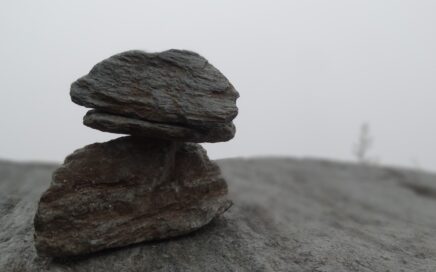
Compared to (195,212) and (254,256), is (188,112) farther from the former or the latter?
(254,256)

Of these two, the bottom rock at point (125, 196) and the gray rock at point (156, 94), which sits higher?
the gray rock at point (156, 94)

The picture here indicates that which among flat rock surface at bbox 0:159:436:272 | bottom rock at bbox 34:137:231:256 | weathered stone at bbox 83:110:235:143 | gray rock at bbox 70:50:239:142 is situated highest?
gray rock at bbox 70:50:239:142

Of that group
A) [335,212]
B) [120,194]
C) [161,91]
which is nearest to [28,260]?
[120,194]

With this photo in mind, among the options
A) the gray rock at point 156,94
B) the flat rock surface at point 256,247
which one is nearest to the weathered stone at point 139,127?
the gray rock at point 156,94

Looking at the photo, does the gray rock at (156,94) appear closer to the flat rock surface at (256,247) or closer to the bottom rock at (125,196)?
the bottom rock at (125,196)

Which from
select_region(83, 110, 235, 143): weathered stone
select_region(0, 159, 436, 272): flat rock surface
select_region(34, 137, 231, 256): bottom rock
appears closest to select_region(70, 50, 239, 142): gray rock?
select_region(83, 110, 235, 143): weathered stone

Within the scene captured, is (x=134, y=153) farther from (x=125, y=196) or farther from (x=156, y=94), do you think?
(x=156, y=94)

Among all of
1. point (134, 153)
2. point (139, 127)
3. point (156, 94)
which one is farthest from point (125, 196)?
point (156, 94)

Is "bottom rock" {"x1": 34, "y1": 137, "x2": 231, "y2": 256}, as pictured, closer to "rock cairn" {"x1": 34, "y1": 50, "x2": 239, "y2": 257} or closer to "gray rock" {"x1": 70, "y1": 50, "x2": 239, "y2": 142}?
"rock cairn" {"x1": 34, "y1": 50, "x2": 239, "y2": 257}

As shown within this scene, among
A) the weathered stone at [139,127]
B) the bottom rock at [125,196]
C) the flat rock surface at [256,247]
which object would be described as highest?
the weathered stone at [139,127]
